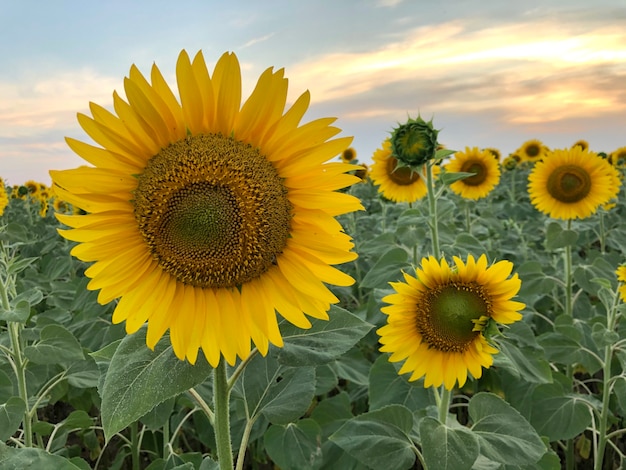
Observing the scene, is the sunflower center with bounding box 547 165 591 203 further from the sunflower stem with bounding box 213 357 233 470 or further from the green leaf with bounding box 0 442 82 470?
the green leaf with bounding box 0 442 82 470

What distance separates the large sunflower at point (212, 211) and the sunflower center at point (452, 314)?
810 mm

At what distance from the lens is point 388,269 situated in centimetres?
297

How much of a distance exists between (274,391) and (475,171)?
14.6 ft

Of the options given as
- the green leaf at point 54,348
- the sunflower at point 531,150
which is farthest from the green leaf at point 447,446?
the sunflower at point 531,150

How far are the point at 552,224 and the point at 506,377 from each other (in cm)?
134

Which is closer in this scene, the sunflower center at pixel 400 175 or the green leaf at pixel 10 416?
the green leaf at pixel 10 416

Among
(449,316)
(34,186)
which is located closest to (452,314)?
(449,316)

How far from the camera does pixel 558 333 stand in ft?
9.81

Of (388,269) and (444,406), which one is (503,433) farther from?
(388,269)

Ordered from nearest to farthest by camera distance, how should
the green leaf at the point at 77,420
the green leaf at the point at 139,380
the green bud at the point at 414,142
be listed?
the green leaf at the point at 139,380 < the green leaf at the point at 77,420 < the green bud at the point at 414,142

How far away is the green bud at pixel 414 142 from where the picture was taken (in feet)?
9.66

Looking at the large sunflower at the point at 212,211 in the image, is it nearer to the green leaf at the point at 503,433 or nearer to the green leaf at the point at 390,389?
the green leaf at the point at 503,433

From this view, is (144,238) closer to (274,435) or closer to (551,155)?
(274,435)

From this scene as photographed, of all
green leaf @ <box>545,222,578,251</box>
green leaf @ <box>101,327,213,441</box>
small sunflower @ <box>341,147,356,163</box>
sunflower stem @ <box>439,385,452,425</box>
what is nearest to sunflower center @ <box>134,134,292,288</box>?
green leaf @ <box>101,327,213,441</box>
